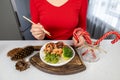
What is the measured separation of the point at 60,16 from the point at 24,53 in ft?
1.20

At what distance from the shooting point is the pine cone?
774 mm

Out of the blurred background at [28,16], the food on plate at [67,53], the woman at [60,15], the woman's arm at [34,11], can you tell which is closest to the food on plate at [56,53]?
the food on plate at [67,53]

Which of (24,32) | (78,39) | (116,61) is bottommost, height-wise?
(24,32)

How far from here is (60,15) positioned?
1039 mm

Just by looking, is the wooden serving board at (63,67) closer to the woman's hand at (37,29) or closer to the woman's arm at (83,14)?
the woman's hand at (37,29)

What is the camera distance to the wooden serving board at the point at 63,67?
0.70m

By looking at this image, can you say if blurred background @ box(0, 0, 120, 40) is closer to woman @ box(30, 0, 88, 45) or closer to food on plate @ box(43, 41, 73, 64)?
woman @ box(30, 0, 88, 45)

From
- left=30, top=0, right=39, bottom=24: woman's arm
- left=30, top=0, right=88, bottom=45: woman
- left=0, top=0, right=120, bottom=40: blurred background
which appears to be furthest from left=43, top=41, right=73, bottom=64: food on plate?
left=0, top=0, right=120, bottom=40: blurred background

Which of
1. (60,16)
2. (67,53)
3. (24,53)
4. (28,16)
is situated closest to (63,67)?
(67,53)

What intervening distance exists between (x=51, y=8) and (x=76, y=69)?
1.51 feet

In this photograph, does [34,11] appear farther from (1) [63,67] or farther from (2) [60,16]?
(1) [63,67]

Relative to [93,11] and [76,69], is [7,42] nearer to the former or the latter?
[76,69]

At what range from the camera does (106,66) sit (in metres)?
0.75

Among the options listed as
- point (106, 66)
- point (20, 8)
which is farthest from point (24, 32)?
point (106, 66)
